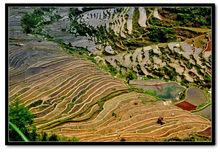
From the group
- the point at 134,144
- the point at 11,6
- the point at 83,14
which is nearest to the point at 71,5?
the point at 83,14

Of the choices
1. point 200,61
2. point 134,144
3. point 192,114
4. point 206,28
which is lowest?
point 134,144

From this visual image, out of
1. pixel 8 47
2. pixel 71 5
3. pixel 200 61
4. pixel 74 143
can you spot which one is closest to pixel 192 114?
pixel 200 61

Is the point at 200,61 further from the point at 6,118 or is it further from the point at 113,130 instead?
the point at 6,118

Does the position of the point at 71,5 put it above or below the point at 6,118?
above

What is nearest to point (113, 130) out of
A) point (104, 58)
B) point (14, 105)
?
point (104, 58)

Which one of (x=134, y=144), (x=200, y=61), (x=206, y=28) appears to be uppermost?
(x=206, y=28)

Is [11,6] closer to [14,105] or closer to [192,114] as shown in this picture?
[14,105]

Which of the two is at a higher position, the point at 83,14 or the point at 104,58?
the point at 83,14

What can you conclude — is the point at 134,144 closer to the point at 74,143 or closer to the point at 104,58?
the point at 74,143
